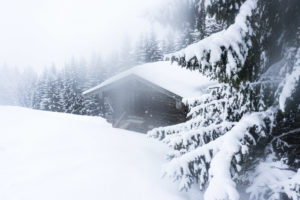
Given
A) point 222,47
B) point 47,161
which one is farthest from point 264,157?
point 47,161

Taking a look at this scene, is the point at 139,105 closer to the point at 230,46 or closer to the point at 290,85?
the point at 230,46

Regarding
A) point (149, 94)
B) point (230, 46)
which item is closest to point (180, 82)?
point (149, 94)

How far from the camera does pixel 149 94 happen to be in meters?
10.6

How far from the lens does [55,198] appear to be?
12.2 ft

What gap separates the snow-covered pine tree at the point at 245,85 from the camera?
91.6 inches

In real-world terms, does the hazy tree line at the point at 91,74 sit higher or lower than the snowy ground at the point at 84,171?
higher

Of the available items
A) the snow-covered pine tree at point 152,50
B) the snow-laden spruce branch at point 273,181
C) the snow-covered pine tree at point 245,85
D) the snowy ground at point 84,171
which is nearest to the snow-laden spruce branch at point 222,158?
the snow-covered pine tree at point 245,85

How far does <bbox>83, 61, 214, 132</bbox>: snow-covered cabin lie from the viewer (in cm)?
880

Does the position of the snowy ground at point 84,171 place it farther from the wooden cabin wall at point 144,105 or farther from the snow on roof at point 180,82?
the wooden cabin wall at point 144,105

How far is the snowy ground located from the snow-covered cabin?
2.58m

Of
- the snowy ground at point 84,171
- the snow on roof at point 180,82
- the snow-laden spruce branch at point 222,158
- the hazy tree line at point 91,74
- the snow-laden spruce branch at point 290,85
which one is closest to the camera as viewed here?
the snow-laden spruce branch at point 222,158

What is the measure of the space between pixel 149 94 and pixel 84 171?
6.54 meters

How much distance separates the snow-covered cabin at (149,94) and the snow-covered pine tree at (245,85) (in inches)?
183

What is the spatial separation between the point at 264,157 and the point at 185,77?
7914mm
